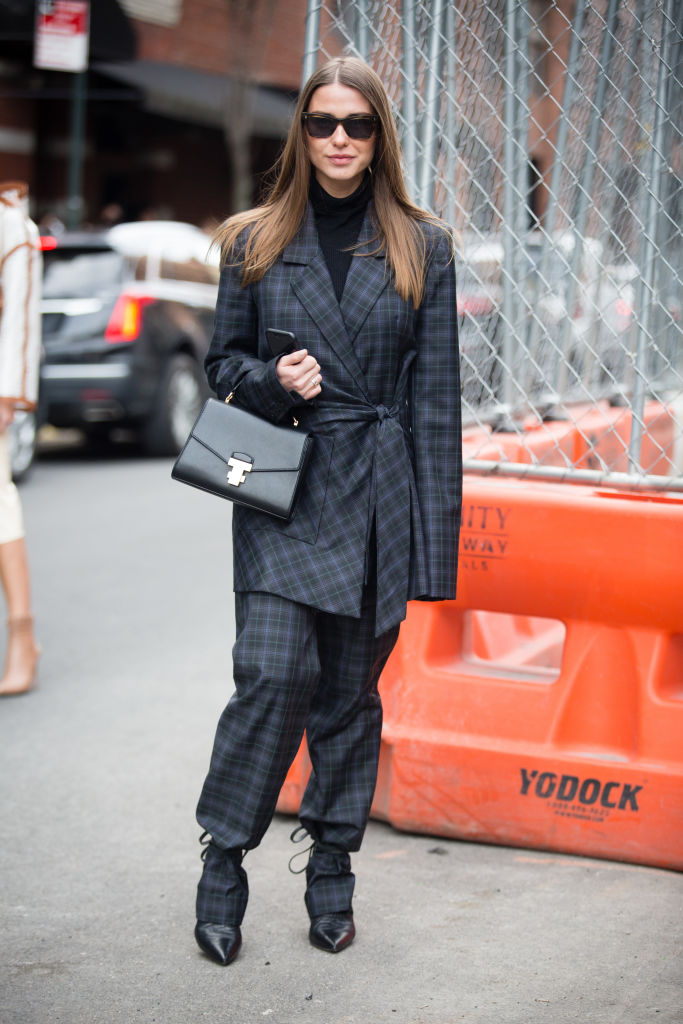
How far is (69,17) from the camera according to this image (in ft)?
34.4

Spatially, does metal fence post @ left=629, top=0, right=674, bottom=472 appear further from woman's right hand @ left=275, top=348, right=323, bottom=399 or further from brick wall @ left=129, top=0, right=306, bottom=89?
brick wall @ left=129, top=0, right=306, bottom=89

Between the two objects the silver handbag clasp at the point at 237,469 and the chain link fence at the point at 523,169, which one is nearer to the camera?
the silver handbag clasp at the point at 237,469

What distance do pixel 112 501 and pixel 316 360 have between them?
261 inches

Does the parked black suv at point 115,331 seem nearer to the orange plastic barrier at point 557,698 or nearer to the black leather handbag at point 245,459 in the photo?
the orange plastic barrier at point 557,698

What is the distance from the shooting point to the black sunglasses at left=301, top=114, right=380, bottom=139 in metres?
2.72

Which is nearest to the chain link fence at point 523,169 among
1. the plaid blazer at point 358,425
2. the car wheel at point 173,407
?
the plaid blazer at point 358,425

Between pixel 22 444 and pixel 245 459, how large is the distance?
705 centimetres

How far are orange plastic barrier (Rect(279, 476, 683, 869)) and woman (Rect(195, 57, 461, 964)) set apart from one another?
0.65m

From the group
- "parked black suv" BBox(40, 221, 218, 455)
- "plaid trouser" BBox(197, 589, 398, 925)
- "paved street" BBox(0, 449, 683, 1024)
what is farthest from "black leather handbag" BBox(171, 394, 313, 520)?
"parked black suv" BBox(40, 221, 218, 455)

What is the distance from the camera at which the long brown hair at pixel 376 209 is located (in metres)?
2.75

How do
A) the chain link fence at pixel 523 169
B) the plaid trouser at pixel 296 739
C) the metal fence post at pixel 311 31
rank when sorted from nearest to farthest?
the plaid trouser at pixel 296 739 < the metal fence post at pixel 311 31 < the chain link fence at pixel 523 169

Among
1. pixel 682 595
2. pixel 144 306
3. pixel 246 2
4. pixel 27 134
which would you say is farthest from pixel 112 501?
pixel 27 134

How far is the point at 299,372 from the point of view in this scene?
2660 millimetres

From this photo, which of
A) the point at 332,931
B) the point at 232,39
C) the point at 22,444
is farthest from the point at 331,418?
the point at 232,39
